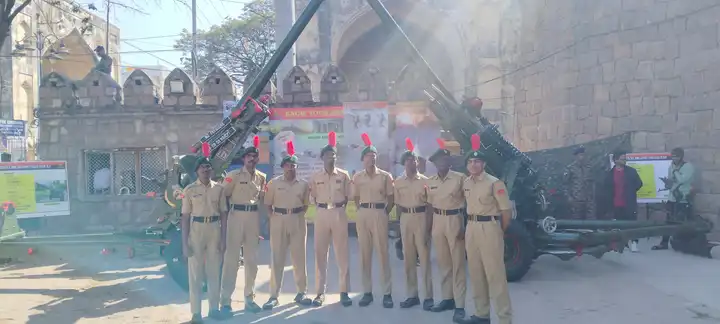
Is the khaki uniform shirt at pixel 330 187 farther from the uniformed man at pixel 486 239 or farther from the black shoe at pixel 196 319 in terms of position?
the black shoe at pixel 196 319

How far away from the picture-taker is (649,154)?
10.8 meters

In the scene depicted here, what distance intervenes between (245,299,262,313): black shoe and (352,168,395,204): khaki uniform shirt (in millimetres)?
1606

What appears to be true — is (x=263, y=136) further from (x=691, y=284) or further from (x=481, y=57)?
(x=481, y=57)

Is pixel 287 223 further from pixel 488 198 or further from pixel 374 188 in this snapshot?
pixel 488 198

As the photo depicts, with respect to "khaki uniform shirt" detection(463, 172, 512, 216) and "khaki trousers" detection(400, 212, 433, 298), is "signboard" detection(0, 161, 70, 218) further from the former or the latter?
"khaki uniform shirt" detection(463, 172, 512, 216)

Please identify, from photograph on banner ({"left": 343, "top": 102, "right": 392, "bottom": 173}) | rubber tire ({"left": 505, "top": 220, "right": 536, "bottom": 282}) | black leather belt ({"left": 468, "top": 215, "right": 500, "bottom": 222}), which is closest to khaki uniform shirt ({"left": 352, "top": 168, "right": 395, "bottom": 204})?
black leather belt ({"left": 468, "top": 215, "right": 500, "bottom": 222})

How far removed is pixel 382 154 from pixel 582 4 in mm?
5654

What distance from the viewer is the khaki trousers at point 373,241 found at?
6.79 meters

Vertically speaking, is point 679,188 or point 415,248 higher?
point 679,188

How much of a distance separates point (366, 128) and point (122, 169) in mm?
5421

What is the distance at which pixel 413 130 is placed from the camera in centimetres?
1216

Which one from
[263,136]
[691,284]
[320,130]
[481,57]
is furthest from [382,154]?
[481,57]

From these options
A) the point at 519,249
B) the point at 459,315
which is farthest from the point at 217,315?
the point at 519,249

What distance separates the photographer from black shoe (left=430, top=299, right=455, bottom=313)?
650 centimetres
